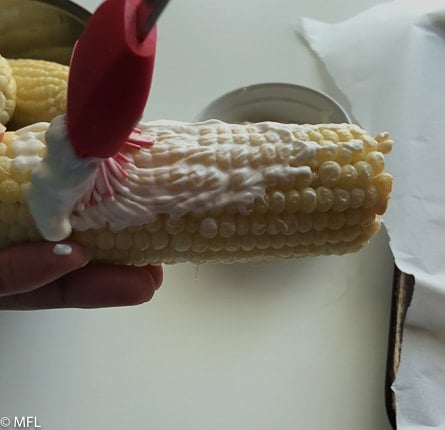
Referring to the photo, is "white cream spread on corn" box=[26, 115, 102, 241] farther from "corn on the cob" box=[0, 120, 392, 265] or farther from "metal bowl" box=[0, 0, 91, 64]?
"metal bowl" box=[0, 0, 91, 64]

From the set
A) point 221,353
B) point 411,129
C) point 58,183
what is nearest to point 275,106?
point 411,129

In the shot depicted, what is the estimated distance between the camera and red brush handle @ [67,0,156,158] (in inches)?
14.4

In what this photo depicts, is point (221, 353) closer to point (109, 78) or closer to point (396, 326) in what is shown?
point (396, 326)

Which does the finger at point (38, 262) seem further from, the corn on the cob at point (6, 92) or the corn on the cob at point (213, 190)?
the corn on the cob at point (6, 92)

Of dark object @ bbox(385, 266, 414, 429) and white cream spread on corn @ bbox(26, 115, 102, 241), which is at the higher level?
white cream spread on corn @ bbox(26, 115, 102, 241)

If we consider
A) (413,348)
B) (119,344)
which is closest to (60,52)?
(119,344)

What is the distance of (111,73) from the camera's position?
0.37 metres

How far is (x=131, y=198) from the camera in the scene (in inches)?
19.4

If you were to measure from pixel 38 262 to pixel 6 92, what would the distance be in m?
0.20

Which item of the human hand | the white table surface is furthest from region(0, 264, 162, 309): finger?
the white table surface

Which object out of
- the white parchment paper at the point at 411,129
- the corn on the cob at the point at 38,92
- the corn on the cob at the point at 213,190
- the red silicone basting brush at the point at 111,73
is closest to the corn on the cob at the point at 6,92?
the corn on the cob at the point at 38,92

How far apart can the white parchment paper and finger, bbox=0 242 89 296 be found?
31 centimetres

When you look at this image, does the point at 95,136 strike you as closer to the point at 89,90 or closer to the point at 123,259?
the point at 89,90

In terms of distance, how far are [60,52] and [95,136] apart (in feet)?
1.15
